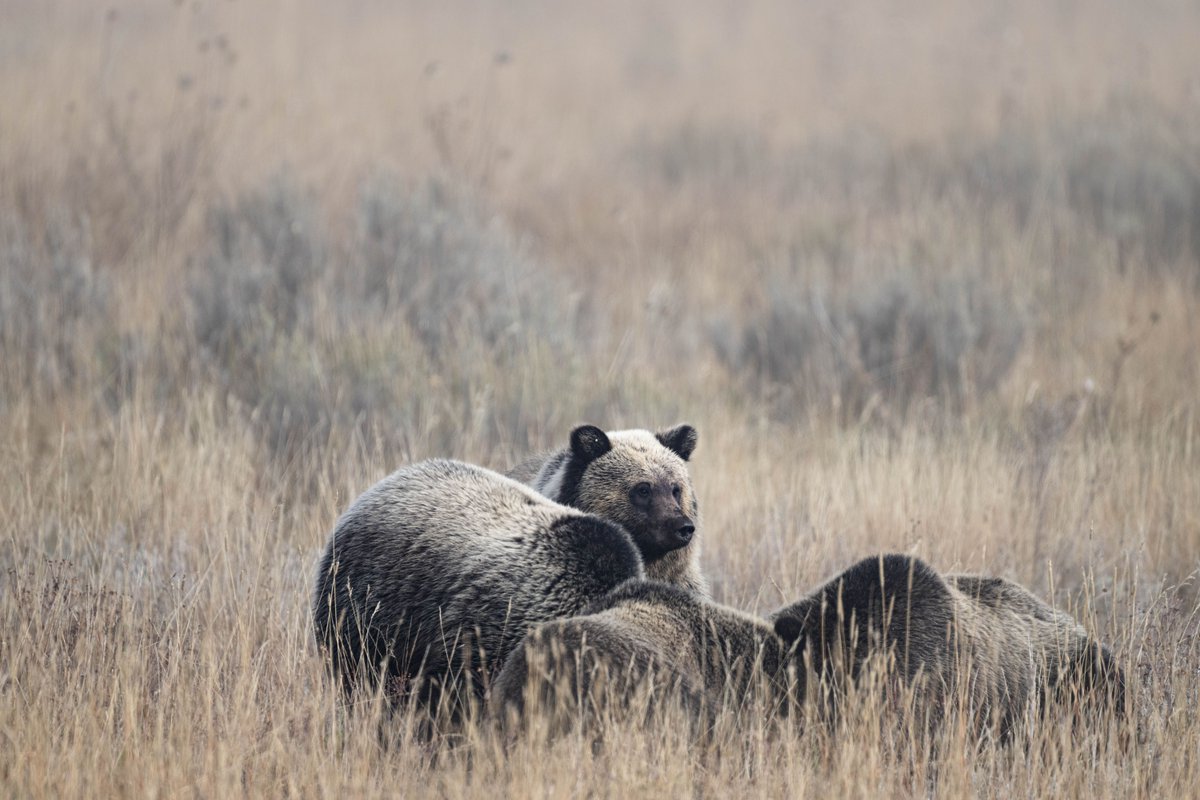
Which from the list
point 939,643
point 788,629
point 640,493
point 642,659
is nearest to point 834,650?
point 788,629

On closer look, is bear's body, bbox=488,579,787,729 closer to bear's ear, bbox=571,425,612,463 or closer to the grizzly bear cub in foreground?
the grizzly bear cub in foreground

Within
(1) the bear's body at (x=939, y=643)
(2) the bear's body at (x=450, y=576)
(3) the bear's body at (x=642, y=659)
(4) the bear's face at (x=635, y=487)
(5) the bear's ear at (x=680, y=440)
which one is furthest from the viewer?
(5) the bear's ear at (x=680, y=440)

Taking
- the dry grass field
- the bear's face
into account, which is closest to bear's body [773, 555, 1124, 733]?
the dry grass field

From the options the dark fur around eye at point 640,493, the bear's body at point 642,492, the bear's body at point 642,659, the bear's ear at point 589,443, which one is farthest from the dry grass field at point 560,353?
the bear's ear at point 589,443

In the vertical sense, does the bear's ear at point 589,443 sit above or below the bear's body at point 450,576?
above

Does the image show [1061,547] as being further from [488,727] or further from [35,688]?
[35,688]

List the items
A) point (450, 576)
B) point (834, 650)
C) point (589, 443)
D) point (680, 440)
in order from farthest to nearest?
point (680, 440) → point (589, 443) → point (450, 576) → point (834, 650)

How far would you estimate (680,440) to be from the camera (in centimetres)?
584

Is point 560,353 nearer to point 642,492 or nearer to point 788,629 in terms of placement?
point 642,492

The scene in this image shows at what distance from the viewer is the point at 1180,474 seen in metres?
6.91

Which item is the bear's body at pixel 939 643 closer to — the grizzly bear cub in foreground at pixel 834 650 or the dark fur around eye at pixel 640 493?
the grizzly bear cub in foreground at pixel 834 650

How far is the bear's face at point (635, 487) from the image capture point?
5184mm

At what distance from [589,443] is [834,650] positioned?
5.94 ft

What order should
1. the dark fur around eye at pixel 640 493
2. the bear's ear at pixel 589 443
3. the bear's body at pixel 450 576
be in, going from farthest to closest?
the bear's ear at pixel 589 443, the dark fur around eye at pixel 640 493, the bear's body at pixel 450 576
